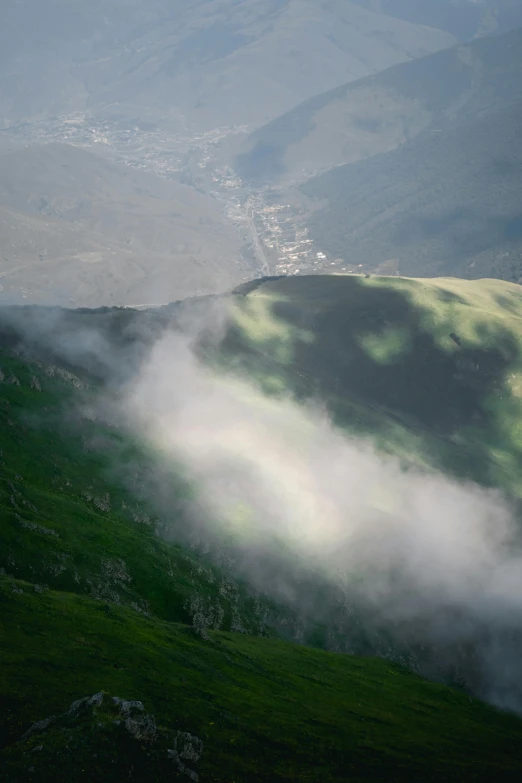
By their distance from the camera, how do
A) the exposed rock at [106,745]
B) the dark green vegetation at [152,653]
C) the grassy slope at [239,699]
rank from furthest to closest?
the grassy slope at [239,699]
the dark green vegetation at [152,653]
the exposed rock at [106,745]

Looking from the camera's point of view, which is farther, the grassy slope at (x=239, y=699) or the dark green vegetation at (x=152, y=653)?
the grassy slope at (x=239, y=699)

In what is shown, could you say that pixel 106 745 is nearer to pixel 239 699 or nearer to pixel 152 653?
pixel 152 653

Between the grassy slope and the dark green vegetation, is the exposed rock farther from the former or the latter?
the grassy slope


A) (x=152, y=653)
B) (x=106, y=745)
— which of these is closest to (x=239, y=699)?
(x=152, y=653)

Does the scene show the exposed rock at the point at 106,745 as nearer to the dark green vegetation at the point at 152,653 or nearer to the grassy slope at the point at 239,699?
the dark green vegetation at the point at 152,653

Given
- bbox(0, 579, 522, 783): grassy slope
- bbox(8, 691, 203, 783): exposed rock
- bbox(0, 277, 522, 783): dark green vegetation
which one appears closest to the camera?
bbox(8, 691, 203, 783): exposed rock

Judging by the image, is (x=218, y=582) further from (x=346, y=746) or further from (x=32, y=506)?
(x=346, y=746)

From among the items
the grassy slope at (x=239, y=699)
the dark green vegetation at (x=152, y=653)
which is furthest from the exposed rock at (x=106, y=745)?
the grassy slope at (x=239, y=699)

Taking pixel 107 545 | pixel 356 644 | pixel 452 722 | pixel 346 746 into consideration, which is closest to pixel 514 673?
pixel 356 644

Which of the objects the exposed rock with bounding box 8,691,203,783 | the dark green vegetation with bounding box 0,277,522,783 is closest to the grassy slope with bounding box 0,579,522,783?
the dark green vegetation with bounding box 0,277,522,783
